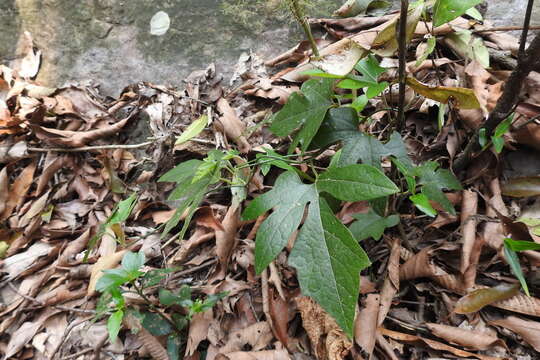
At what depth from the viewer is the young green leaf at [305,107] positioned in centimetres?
91

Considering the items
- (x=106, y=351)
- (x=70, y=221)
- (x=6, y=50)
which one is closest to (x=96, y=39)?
(x=6, y=50)

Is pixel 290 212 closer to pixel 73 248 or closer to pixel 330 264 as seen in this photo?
pixel 330 264

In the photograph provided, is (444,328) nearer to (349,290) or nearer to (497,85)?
(349,290)

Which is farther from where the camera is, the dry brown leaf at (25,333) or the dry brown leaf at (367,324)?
the dry brown leaf at (25,333)

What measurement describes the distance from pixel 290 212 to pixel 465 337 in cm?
57

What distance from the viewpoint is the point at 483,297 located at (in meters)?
0.92

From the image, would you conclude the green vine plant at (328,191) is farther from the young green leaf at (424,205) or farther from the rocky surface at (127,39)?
the rocky surface at (127,39)

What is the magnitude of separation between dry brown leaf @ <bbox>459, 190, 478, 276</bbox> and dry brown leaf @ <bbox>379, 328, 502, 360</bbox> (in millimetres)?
209

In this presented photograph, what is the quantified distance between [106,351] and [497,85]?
157 centimetres

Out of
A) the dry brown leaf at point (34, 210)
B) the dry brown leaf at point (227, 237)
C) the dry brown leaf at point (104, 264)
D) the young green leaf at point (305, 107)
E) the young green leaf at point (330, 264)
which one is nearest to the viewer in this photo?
the young green leaf at point (330, 264)

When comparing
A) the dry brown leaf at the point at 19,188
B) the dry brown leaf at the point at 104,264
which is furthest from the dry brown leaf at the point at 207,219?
the dry brown leaf at the point at 19,188

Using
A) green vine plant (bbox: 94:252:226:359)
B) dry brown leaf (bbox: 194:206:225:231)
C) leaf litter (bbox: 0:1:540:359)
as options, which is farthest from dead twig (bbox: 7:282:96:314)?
dry brown leaf (bbox: 194:206:225:231)

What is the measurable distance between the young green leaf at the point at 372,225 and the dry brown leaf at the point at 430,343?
0.26 meters

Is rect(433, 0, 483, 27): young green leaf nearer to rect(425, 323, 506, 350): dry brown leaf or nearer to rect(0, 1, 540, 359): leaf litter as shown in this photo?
rect(0, 1, 540, 359): leaf litter
